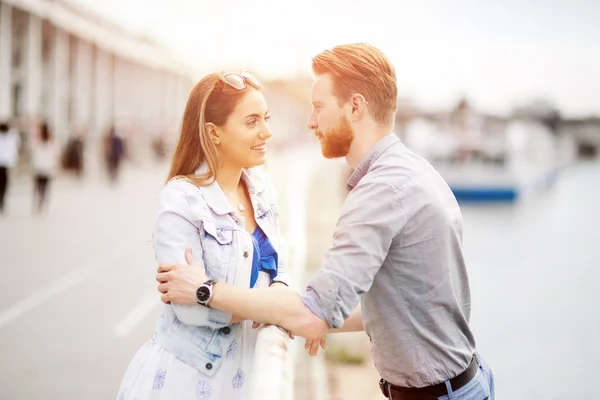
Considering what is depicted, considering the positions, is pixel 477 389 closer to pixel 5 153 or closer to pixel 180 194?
pixel 180 194

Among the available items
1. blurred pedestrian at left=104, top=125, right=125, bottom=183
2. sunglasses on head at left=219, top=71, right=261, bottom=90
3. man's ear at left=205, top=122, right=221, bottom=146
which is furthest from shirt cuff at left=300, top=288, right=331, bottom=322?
blurred pedestrian at left=104, top=125, right=125, bottom=183

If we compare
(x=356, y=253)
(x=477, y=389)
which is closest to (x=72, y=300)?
(x=477, y=389)

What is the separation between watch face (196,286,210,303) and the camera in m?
2.62

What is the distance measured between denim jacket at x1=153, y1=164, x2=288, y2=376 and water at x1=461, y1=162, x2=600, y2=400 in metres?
10.6

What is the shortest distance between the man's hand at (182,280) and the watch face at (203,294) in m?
0.01

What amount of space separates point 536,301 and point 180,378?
20.2 m

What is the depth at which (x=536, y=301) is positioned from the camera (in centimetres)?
2156

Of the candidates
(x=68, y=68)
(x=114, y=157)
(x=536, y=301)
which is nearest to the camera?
(x=536, y=301)

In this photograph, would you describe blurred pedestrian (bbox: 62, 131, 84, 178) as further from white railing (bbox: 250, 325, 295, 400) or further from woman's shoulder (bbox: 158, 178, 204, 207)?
white railing (bbox: 250, 325, 295, 400)

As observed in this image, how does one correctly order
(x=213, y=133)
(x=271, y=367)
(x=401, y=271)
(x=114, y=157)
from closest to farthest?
(x=271, y=367) < (x=401, y=271) < (x=213, y=133) < (x=114, y=157)

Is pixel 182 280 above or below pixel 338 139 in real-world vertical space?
below

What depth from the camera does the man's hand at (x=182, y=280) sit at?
8.63ft

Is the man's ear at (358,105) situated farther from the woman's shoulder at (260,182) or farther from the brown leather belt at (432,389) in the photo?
the brown leather belt at (432,389)

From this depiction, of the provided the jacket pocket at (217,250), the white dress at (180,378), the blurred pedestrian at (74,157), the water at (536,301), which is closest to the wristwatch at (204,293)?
the jacket pocket at (217,250)
